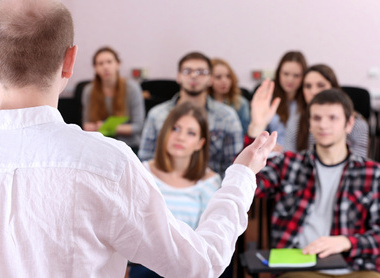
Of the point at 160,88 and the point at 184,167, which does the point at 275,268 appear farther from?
the point at 160,88

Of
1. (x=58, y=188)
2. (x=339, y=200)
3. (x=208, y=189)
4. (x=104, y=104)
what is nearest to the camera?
(x=58, y=188)

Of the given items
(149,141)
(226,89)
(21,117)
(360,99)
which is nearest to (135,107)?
(226,89)

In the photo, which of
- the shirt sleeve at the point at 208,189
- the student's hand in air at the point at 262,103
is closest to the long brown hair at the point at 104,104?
the shirt sleeve at the point at 208,189

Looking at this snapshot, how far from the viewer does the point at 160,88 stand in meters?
5.20

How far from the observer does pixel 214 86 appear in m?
4.43

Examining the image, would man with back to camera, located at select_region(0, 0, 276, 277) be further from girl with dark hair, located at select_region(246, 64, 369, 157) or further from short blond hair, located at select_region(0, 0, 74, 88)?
girl with dark hair, located at select_region(246, 64, 369, 157)

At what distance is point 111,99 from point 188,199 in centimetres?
222

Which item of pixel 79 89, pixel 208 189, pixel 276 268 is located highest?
pixel 79 89

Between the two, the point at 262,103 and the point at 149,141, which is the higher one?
the point at 262,103

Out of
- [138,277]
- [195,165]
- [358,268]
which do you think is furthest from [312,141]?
[138,277]

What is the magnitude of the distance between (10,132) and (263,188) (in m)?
1.68

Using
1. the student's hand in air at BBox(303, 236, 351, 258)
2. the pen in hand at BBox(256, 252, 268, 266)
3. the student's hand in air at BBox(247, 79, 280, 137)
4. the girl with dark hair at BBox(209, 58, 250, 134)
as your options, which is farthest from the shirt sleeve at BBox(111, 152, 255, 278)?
the girl with dark hair at BBox(209, 58, 250, 134)

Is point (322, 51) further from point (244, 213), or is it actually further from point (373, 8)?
point (244, 213)

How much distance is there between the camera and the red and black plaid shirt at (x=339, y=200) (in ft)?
7.27
